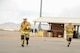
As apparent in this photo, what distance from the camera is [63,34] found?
50281 millimetres

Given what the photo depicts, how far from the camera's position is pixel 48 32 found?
5128cm

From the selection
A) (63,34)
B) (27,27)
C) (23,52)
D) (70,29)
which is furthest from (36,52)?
(63,34)

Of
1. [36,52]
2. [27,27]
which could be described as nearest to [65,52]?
[36,52]

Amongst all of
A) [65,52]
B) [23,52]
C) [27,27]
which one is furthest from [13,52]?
[27,27]

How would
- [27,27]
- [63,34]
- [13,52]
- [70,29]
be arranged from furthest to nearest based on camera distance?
[63,34], [70,29], [27,27], [13,52]

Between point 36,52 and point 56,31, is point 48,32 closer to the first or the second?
point 56,31

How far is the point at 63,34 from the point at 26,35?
27.2m

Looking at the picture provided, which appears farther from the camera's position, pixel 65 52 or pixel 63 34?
pixel 63 34

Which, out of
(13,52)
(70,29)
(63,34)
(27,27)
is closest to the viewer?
(13,52)

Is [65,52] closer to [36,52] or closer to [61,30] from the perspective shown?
[36,52]

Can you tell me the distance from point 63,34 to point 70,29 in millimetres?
25484

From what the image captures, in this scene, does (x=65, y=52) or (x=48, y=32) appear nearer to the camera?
(x=65, y=52)

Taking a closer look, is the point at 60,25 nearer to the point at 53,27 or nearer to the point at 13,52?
the point at 53,27

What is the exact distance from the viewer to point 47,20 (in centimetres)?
5150
